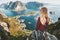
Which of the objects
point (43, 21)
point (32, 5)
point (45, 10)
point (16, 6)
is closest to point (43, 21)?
point (43, 21)

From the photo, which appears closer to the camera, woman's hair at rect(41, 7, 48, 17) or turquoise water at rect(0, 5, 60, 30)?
woman's hair at rect(41, 7, 48, 17)

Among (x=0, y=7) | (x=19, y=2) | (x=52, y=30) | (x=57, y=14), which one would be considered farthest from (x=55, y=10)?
(x=0, y=7)

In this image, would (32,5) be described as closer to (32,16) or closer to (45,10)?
(32,16)

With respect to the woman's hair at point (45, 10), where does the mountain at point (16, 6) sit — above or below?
above

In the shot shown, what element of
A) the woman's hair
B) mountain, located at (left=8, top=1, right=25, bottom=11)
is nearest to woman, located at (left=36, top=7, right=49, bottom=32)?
the woman's hair

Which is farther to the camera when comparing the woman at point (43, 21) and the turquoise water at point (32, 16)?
the turquoise water at point (32, 16)

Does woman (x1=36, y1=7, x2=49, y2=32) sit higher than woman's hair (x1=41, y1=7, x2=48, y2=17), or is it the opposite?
woman's hair (x1=41, y1=7, x2=48, y2=17)

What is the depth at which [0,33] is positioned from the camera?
10719 mm

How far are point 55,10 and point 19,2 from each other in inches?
63.8

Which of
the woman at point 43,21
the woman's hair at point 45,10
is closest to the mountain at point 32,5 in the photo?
the woman's hair at point 45,10

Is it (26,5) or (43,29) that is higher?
(26,5)

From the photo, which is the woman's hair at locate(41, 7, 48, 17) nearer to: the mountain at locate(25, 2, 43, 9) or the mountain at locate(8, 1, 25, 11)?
the mountain at locate(25, 2, 43, 9)

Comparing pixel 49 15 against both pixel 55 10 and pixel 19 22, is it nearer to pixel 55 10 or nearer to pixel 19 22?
pixel 55 10

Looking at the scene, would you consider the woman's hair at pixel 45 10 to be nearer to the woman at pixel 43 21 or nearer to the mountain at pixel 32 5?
the woman at pixel 43 21
